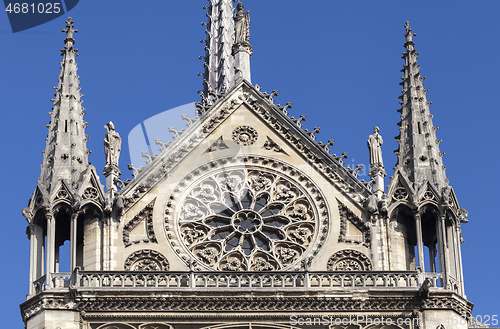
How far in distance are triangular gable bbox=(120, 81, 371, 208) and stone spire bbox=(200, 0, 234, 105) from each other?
14.6 meters

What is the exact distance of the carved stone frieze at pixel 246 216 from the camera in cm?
3534

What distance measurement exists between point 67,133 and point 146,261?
3835 millimetres

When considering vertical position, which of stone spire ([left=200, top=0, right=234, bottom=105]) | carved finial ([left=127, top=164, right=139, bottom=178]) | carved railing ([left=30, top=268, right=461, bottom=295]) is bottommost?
carved railing ([left=30, top=268, right=461, bottom=295])

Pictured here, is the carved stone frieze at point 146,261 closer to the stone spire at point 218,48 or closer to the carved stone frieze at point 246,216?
the carved stone frieze at point 246,216

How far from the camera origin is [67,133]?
1444 inches

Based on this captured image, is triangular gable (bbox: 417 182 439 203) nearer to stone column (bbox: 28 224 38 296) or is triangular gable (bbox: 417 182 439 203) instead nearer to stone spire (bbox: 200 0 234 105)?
stone column (bbox: 28 224 38 296)

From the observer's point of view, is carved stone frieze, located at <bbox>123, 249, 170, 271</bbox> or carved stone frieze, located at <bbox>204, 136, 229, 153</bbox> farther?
carved stone frieze, located at <bbox>204, 136, 229, 153</bbox>

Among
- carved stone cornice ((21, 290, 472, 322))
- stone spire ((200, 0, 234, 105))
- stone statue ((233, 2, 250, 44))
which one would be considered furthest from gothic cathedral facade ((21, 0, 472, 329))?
stone spire ((200, 0, 234, 105))

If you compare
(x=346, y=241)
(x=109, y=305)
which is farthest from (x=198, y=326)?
(x=346, y=241)

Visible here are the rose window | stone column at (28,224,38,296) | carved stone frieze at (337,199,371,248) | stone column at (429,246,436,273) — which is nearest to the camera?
stone column at (28,224,38,296)

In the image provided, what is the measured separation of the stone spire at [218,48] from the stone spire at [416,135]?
48.0 feet

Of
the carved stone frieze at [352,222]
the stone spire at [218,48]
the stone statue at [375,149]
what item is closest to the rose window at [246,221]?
the carved stone frieze at [352,222]

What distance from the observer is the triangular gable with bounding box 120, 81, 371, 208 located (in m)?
36.2

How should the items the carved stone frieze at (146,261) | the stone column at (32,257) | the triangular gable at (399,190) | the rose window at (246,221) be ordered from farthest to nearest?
the triangular gable at (399,190), the rose window at (246,221), the carved stone frieze at (146,261), the stone column at (32,257)
